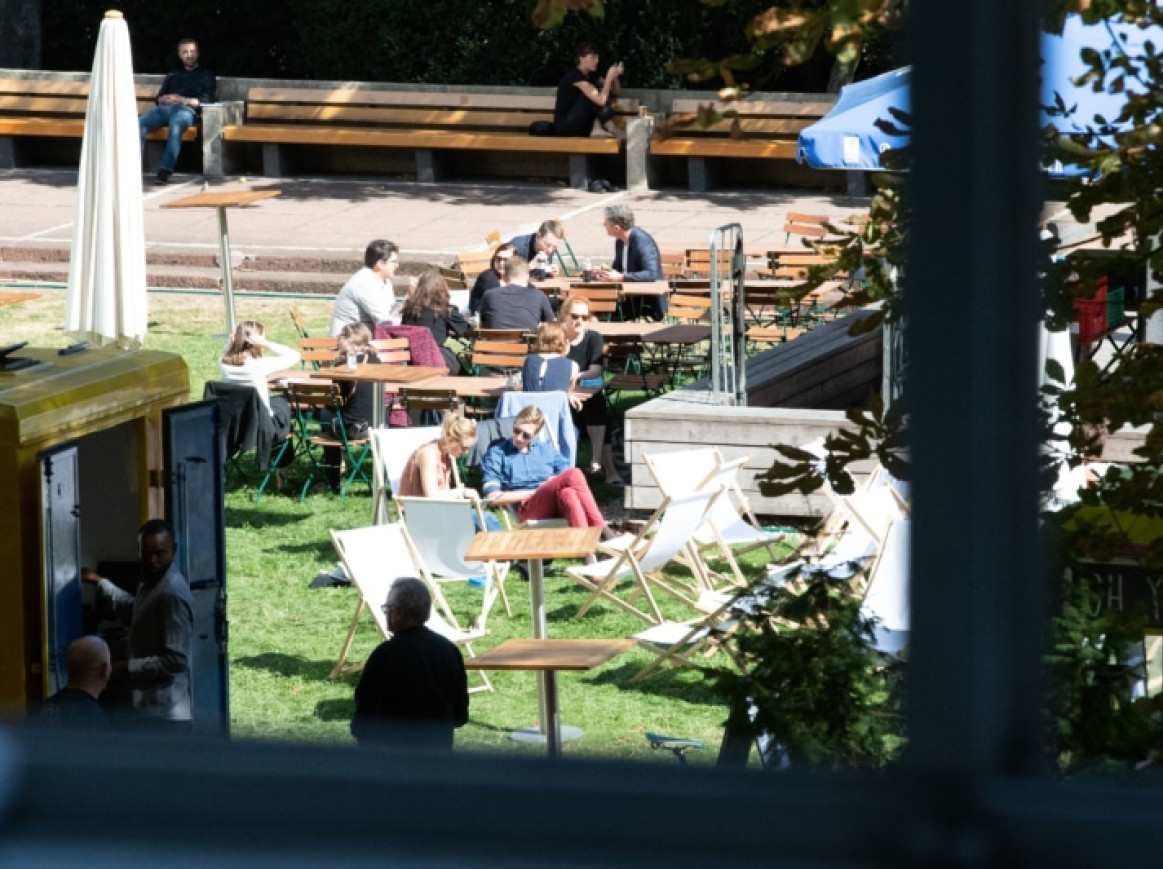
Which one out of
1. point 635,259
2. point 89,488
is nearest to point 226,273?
point 635,259

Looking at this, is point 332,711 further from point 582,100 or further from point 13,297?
point 582,100

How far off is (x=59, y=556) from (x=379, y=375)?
425 cm

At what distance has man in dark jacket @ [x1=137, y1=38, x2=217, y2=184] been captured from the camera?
22.2 m

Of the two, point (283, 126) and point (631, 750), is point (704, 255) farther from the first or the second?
point (631, 750)

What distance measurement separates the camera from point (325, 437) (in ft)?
38.7

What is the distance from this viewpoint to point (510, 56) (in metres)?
24.2

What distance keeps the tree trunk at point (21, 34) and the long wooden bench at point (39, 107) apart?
1.43 metres

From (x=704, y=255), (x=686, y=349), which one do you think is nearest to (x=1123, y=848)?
(x=686, y=349)

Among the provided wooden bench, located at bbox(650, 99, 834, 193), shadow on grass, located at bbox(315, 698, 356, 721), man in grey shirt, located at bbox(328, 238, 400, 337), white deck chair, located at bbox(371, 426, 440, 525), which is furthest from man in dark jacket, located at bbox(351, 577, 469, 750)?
wooden bench, located at bbox(650, 99, 834, 193)

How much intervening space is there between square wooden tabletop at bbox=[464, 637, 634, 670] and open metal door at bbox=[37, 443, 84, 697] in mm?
1502

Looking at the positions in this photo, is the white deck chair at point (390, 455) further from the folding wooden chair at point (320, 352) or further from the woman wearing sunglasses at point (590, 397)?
the folding wooden chair at point (320, 352)

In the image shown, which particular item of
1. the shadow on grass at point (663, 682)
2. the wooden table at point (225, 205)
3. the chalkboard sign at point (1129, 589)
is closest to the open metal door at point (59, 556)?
the shadow on grass at point (663, 682)

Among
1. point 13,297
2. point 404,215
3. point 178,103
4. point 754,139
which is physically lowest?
point 13,297

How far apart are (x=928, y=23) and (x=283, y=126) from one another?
22.3 metres
